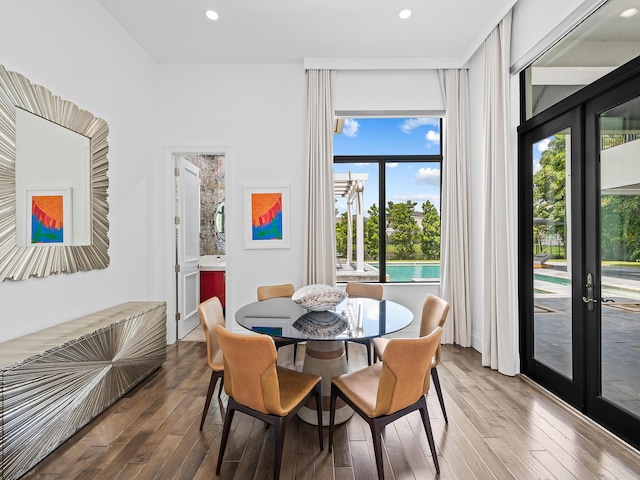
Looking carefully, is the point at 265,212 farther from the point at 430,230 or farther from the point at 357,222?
the point at 430,230

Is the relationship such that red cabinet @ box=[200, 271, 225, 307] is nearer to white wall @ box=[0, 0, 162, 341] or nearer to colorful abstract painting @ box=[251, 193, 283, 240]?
white wall @ box=[0, 0, 162, 341]

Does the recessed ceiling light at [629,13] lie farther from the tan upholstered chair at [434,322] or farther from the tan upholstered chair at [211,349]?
the tan upholstered chair at [211,349]

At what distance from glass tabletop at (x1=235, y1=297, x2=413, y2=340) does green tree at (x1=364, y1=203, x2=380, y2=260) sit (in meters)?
1.59

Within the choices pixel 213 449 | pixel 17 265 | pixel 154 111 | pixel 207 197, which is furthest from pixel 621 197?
pixel 207 197

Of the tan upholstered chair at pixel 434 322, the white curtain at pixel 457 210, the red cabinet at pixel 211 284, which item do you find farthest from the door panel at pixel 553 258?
the red cabinet at pixel 211 284

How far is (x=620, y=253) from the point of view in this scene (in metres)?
2.07

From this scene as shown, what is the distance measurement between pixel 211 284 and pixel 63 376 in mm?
2967

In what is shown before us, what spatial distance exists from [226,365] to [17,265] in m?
1.55

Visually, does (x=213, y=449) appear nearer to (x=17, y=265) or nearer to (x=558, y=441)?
(x=17, y=265)

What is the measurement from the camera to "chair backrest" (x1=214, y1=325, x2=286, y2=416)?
5.09 ft

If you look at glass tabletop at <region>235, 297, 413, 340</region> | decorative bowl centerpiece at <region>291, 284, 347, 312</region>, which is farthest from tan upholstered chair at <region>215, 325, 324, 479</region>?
decorative bowl centerpiece at <region>291, 284, 347, 312</region>

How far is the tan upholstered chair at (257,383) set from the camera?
1.56m

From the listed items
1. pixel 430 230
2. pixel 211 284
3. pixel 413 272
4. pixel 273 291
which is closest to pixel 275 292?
pixel 273 291

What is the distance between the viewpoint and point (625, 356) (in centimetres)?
203
